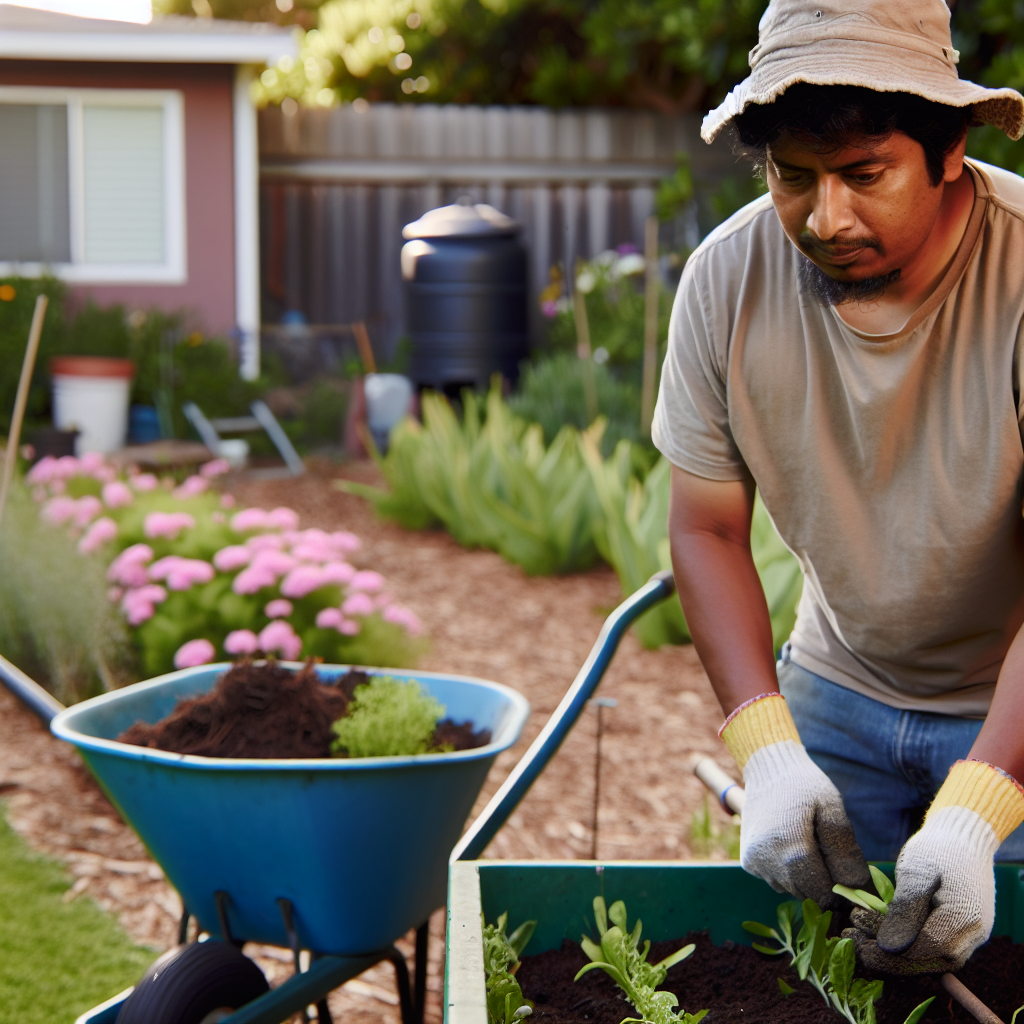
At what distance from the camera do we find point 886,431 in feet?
4.57

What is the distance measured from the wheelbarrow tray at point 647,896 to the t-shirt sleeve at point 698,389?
0.49 meters

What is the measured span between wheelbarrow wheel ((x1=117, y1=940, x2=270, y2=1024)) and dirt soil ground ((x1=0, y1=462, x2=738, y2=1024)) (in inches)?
26.3

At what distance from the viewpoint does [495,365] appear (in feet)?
26.1

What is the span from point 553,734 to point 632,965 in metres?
0.40

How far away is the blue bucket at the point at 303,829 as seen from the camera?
154 centimetres

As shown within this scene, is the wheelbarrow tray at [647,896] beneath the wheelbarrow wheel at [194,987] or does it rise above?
above

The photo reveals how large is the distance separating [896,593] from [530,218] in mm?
7741

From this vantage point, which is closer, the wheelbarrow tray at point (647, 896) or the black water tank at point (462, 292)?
the wheelbarrow tray at point (647, 896)

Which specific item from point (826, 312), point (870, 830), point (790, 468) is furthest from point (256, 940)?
point (826, 312)

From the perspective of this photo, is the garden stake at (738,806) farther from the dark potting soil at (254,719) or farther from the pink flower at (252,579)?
the pink flower at (252,579)

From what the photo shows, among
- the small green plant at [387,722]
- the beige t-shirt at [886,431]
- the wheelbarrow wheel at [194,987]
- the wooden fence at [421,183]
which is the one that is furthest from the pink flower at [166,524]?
the wooden fence at [421,183]

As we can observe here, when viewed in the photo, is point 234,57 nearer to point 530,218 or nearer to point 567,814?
point 530,218

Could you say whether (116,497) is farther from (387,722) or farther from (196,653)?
(387,722)

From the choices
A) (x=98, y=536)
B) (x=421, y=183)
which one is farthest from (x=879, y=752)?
(x=421, y=183)
